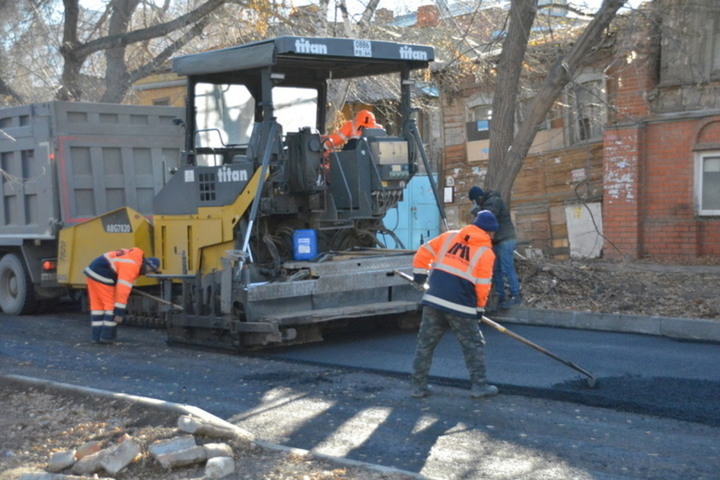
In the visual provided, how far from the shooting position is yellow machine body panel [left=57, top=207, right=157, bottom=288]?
1046 cm

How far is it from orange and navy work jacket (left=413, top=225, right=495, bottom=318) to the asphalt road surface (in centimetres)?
74

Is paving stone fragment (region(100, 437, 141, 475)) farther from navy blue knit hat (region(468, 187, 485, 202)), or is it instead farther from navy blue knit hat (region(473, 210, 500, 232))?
navy blue knit hat (region(468, 187, 485, 202))

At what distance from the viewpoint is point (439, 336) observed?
6.73 metres

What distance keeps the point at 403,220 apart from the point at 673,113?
22.0ft

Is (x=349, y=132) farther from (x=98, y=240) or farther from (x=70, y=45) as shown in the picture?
(x=70, y=45)

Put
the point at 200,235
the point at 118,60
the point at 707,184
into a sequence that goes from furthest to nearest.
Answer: the point at 118,60 < the point at 707,184 < the point at 200,235

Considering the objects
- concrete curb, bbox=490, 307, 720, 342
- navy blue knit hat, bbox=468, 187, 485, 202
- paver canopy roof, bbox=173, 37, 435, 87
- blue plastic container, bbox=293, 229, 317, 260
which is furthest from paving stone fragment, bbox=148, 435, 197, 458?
concrete curb, bbox=490, 307, 720, 342

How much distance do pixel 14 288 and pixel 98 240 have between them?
2.44 metres

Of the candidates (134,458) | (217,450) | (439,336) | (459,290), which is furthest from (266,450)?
(459,290)

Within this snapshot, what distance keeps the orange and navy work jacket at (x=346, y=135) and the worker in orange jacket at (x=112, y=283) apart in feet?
7.52

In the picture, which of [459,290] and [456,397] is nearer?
[459,290]

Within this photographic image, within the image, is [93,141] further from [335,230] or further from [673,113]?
[673,113]

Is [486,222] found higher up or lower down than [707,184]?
lower down

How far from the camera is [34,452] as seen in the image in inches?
228
